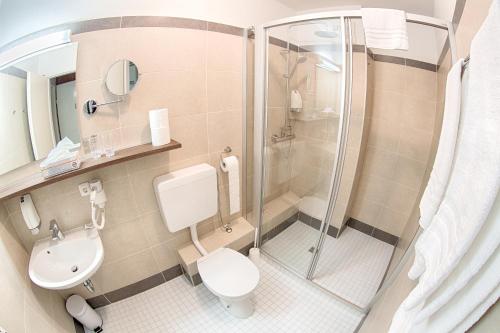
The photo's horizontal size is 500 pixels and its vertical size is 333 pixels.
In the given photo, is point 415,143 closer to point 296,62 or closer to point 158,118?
point 296,62

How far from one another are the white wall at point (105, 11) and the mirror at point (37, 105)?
0.11m

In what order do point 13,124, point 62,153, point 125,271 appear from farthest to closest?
point 125,271 < point 62,153 < point 13,124

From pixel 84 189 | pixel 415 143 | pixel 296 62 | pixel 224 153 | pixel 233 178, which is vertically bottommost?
pixel 233 178

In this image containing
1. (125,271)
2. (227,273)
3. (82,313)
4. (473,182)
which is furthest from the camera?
(125,271)

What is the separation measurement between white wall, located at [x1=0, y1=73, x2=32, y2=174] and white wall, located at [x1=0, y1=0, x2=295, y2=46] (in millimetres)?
177

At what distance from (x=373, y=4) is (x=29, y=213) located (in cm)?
256

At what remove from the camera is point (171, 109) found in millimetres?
1351

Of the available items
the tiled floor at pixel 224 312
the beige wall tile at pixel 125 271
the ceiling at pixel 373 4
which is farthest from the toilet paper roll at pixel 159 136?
the ceiling at pixel 373 4

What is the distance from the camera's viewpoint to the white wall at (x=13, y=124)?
0.91 meters

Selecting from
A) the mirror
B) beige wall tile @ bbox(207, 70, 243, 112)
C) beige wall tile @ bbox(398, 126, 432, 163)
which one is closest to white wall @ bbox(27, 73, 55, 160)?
the mirror

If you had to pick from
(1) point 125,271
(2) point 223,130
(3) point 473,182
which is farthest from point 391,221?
(1) point 125,271

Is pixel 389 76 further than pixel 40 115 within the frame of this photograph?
Yes

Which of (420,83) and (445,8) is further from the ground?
(445,8)

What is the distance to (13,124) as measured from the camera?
0.95 meters
